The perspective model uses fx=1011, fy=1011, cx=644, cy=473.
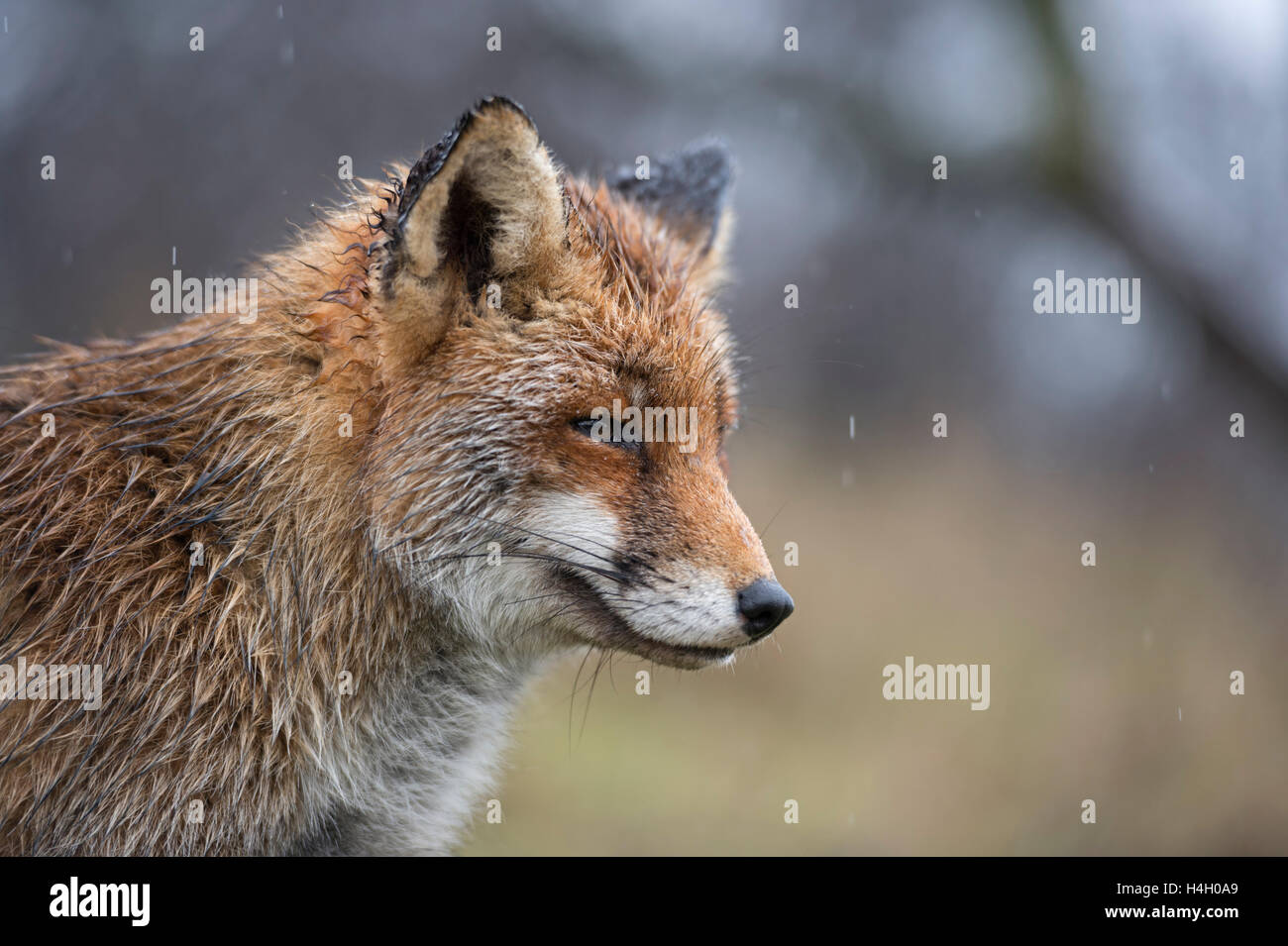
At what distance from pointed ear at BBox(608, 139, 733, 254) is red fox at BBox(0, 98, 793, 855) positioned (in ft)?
4.41

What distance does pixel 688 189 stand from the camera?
19.2ft

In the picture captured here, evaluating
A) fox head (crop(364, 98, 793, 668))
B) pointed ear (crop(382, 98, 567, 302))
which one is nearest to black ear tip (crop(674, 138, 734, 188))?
fox head (crop(364, 98, 793, 668))

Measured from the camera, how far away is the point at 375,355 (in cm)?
414

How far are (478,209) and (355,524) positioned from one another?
4.44ft

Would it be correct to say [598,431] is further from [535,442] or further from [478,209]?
[478,209]

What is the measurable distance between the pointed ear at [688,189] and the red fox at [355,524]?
1345mm

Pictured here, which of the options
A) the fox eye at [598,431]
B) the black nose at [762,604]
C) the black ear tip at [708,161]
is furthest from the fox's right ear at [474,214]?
the black ear tip at [708,161]

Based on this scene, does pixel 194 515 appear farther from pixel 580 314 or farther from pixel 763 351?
pixel 763 351

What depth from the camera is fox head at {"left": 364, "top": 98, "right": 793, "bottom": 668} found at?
3.89 metres

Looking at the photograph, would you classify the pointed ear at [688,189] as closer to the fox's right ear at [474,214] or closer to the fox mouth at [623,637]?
the fox's right ear at [474,214]

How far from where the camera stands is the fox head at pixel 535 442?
12.8 feet

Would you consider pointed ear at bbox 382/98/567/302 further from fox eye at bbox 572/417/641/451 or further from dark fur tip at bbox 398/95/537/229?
fox eye at bbox 572/417/641/451

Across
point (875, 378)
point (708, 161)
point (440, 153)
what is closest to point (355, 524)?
point (440, 153)
